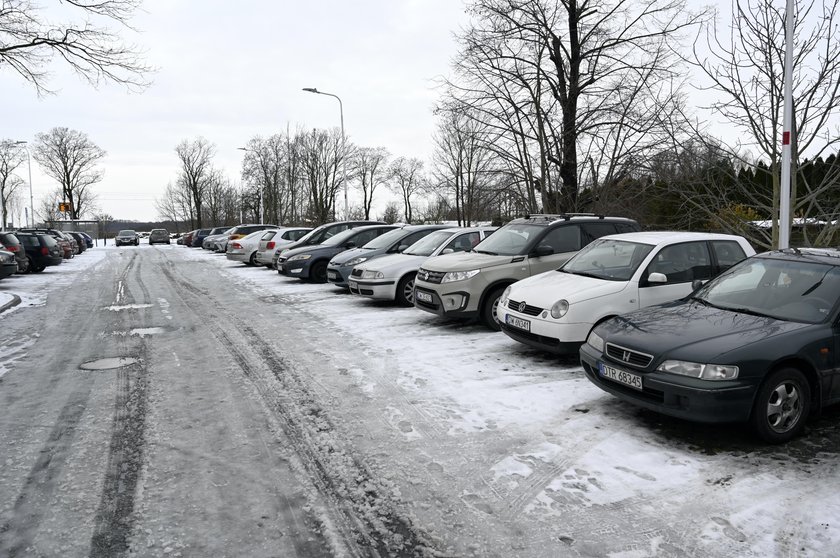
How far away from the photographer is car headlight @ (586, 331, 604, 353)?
17.6ft

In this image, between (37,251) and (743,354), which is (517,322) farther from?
(37,251)

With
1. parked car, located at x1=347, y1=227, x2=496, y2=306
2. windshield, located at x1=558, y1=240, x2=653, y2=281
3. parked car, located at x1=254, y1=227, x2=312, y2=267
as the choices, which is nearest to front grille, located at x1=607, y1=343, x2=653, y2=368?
windshield, located at x1=558, y1=240, x2=653, y2=281

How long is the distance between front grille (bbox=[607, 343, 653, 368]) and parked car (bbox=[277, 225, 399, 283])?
449 inches

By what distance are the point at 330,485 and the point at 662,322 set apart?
3.25m

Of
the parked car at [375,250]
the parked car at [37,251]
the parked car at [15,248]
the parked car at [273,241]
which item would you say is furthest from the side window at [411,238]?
the parked car at [37,251]

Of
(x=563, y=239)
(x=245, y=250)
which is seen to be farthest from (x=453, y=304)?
(x=245, y=250)

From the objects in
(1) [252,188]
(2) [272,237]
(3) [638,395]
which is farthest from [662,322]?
(1) [252,188]

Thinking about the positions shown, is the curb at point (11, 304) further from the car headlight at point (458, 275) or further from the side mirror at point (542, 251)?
the side mirror at point (542, 251)

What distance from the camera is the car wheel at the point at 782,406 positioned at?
446 centimetres

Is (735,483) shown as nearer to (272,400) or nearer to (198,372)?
(272,400)

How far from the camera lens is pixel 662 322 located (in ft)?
17.2

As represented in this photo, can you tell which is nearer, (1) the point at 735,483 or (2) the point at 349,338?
(1) the point at 735,483

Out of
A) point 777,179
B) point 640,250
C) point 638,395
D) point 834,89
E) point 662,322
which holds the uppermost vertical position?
point 834,89

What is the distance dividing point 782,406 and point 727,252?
3481 mm
